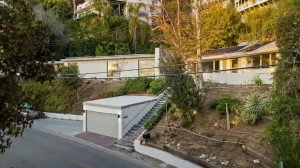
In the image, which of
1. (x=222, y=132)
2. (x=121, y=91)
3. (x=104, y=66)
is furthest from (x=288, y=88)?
(x=104, y=66)

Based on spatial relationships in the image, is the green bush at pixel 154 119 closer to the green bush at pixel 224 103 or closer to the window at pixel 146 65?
the green bush at pixel 224 103

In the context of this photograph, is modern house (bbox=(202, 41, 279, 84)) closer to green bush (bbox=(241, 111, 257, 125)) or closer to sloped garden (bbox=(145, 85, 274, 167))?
sloped garden (bbox=(145, 85, 274, 167))

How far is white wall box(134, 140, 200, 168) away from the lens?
13227 mm

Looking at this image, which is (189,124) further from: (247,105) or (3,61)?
(3,61)

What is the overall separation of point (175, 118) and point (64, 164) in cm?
763

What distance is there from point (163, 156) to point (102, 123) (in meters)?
7.48

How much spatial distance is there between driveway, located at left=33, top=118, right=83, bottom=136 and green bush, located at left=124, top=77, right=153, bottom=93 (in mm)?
5796

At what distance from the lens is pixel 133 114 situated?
19969mm

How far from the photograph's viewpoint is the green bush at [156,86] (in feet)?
78.2

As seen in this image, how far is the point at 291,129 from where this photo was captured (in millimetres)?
10258

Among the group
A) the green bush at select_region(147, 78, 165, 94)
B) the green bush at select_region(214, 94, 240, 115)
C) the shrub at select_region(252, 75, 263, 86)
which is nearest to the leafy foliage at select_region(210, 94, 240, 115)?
the green bush at select_region(214, 94, 240, 115)

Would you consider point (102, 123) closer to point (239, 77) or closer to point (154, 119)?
point (154, 119)

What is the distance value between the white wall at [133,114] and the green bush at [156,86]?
2.61 meters

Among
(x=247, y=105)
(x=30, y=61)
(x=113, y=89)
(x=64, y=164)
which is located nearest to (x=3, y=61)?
(x=30, y=61)
